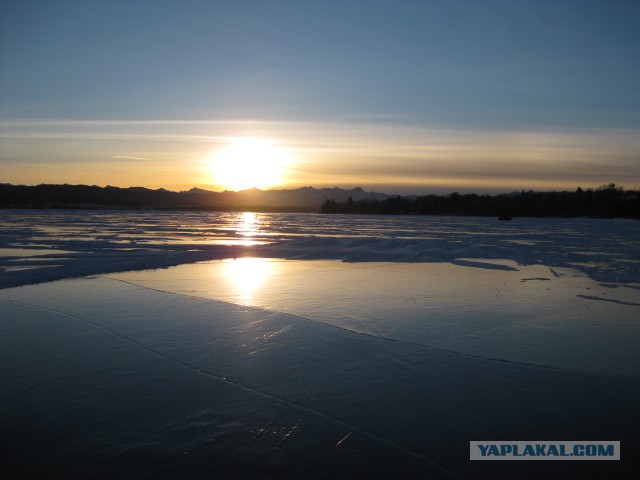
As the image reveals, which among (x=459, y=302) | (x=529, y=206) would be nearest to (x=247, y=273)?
(x=459, y=302)

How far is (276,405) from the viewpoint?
4.94m

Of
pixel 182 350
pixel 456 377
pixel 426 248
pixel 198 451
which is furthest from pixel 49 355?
pixel 426 248

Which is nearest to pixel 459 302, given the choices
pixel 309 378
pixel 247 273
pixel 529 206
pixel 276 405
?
pixel 309 378

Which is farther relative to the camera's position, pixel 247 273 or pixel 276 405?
pixel 247 273

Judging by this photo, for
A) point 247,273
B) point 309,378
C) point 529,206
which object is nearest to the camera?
point 309,378

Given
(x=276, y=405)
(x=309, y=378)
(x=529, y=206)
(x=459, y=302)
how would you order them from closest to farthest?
(x=276, y=405) < (x=309, y=378) < (x=459, y=302) < (x=529, y=206)

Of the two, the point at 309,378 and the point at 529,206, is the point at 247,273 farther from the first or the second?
the point at 529,206

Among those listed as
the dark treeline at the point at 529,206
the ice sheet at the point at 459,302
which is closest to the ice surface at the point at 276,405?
the ice sheet at the point at 459,302

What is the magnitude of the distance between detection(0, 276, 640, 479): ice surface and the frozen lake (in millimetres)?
23

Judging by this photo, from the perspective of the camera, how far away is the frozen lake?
3.95 m

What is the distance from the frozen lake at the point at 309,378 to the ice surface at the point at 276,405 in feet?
0.08

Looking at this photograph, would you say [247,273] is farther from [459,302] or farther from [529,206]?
[529,206]

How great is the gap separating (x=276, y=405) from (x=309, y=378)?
0.88m

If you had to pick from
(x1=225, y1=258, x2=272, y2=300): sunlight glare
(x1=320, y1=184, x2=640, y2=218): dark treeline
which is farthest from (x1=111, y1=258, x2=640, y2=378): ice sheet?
(x1=320, y1=184, x2=640, y2=218): dark treeline
